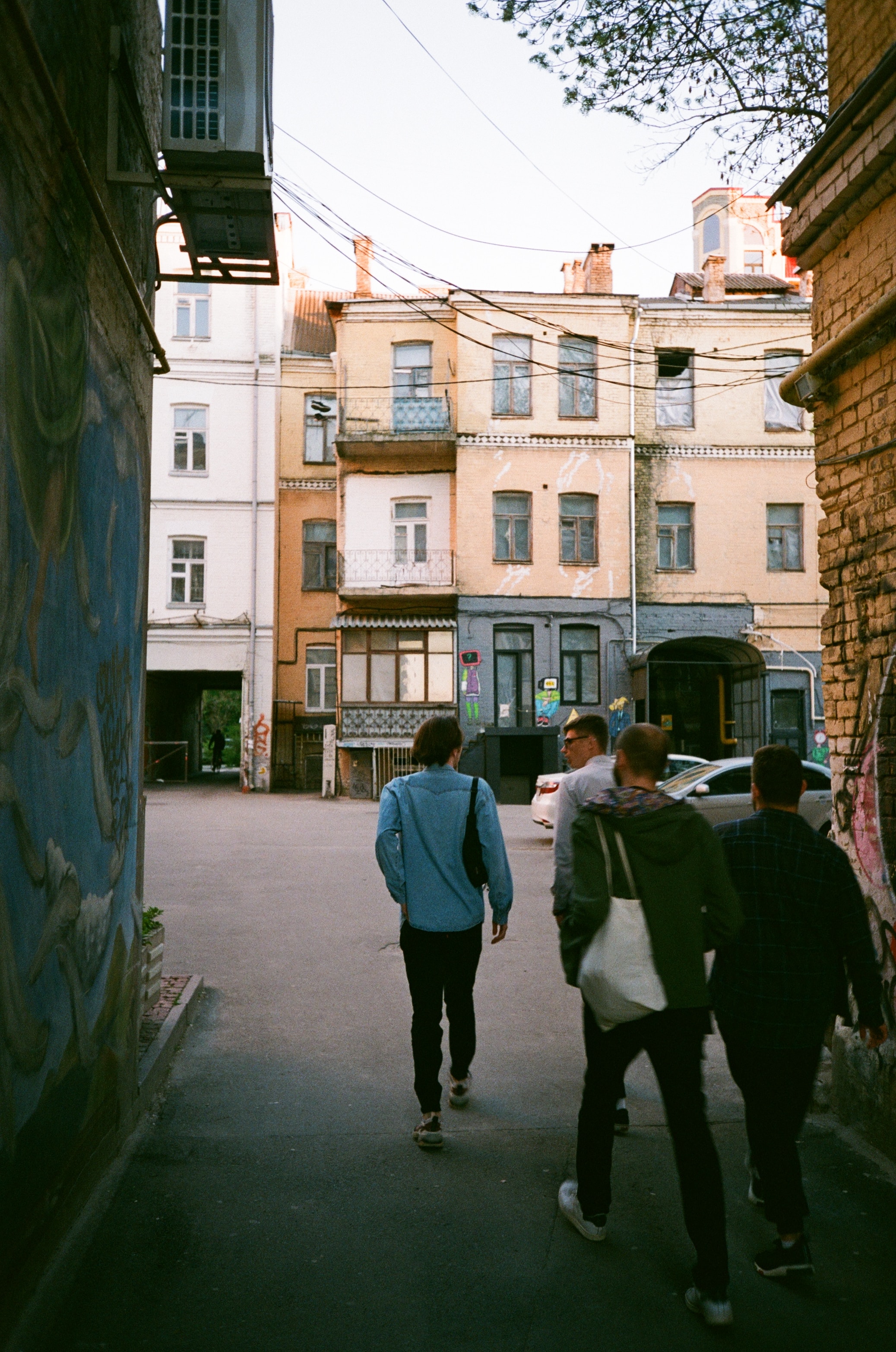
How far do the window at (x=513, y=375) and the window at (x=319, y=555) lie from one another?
19.8ft

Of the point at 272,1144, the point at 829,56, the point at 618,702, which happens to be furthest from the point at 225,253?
the point at 618,702

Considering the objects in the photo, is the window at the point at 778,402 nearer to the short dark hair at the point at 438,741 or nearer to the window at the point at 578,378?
the window at the point at 578,378

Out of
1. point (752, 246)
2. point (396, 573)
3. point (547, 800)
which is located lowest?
point (547, 800)

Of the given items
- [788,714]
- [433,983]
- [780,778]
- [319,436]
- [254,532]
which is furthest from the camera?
[319,436]

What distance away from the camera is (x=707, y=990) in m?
3.37

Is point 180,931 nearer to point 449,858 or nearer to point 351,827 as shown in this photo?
point 449,858

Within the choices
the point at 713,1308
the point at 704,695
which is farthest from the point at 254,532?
the point at 713,1308

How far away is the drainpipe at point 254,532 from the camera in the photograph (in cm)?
2772

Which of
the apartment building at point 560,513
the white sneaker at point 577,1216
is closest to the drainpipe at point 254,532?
the apartment building at point 560,513

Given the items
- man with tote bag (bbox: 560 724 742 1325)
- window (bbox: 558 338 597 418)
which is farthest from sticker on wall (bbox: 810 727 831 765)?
man with tote bag (bbox: 560 724 742 1325)

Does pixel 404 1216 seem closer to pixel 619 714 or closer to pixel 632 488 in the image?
pixel 619 714

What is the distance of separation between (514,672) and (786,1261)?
2291 centimetres

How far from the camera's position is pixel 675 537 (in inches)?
1052

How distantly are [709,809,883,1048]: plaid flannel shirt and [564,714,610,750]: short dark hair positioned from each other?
1.68m
